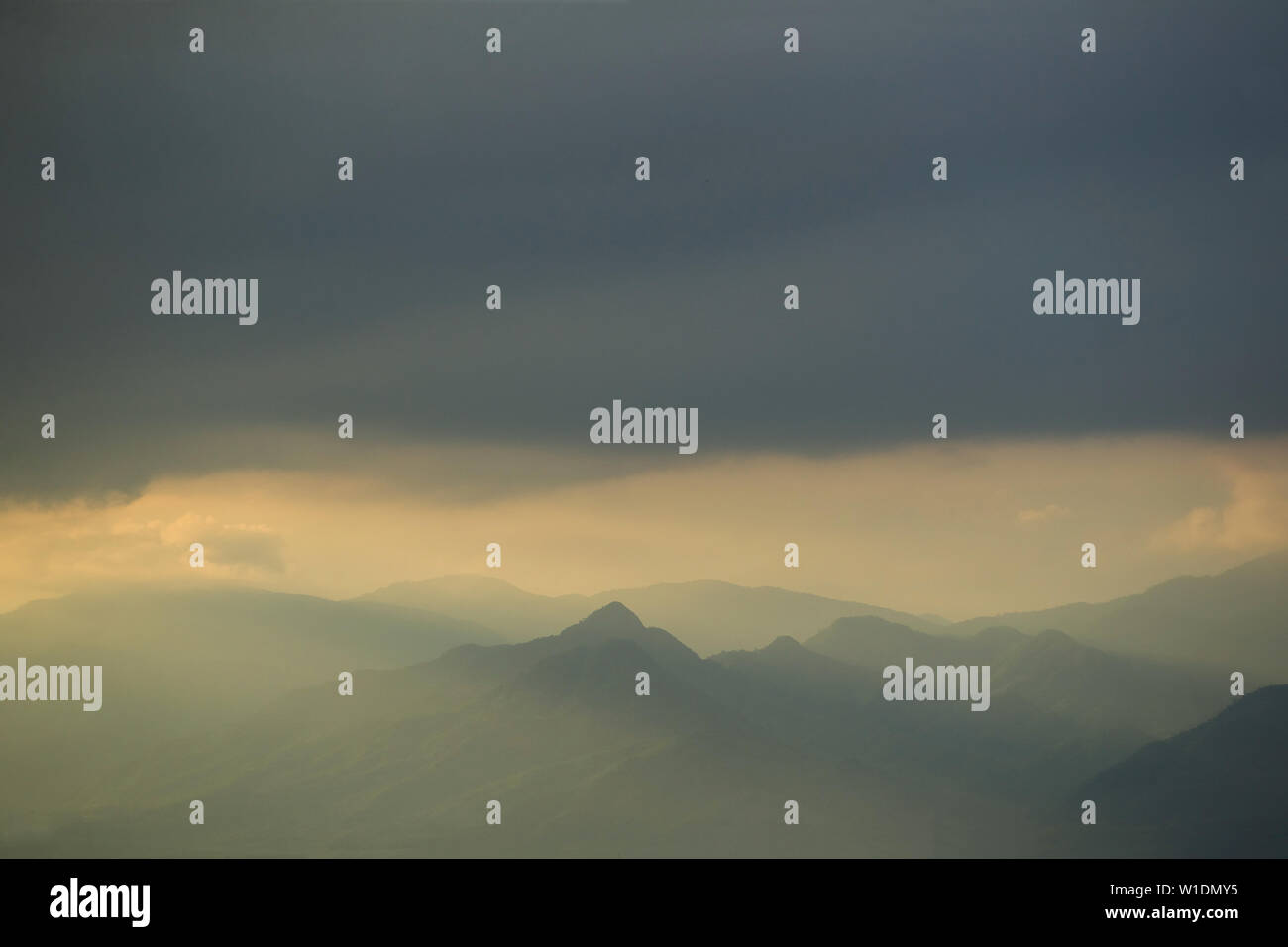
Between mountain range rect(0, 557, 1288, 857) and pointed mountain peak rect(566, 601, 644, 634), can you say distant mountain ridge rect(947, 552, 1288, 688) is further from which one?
pointed mountain peak rect(566, 601, 644, 634)

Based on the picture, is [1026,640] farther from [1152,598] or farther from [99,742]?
[99,742]

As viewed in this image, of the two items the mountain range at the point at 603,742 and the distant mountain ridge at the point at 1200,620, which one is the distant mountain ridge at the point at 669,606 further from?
the distant mountain ridge at the point at 1200,620

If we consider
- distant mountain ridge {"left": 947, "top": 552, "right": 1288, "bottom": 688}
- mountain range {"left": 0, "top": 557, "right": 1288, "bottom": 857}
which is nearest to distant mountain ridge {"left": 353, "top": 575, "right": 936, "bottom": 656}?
mountain range {"left": 0, "top": 557, "right": 1288, "bottom": 857}

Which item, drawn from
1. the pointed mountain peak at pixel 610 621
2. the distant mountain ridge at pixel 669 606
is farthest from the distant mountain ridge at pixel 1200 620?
the pointed mountain peak at pixel 610 621

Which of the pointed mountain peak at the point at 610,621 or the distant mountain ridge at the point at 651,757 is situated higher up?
the pointed mountain peak at the point at 610,621

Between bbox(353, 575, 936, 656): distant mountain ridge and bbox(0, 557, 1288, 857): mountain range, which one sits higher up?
bbox(353, 575, 936, 656): distant mountain ridge

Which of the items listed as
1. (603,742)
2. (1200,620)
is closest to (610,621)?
(603,742)

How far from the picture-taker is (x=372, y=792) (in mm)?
12375

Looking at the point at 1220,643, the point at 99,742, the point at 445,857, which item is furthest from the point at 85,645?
the point at 1220,643

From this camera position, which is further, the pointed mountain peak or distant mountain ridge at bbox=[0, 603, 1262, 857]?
the pointed mountain peak

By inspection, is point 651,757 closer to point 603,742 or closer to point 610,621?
point 603,742
